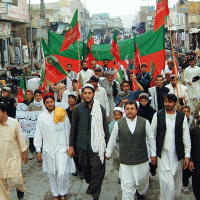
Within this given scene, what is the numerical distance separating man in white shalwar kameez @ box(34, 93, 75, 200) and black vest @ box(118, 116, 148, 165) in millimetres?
932

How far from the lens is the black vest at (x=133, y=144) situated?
3.87 metres

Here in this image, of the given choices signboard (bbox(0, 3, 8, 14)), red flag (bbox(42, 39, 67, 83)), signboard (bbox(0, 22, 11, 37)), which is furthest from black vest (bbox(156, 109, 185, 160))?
signboard (bbox(0, 22, 11, 37))

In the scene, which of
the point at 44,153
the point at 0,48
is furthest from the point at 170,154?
the point at 0,48

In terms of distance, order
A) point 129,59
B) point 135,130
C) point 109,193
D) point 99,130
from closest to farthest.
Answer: point 135,130
point 99,130
point 109,193
point 129,59

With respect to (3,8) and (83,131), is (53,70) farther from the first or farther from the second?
(3,8)

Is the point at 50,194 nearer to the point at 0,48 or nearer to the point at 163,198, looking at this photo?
the point at 163,198

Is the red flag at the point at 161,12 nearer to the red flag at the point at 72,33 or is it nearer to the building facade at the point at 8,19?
the red flag at the point at 72,33

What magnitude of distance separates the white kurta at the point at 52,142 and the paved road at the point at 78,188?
1.84 ft

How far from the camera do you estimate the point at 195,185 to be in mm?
3881

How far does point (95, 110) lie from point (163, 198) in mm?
1512

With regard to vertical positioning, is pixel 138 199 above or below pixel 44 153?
below

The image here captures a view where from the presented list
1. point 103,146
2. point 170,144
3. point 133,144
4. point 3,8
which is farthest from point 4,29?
point 170,144

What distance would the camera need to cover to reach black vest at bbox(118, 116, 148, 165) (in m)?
Answer: 3.87

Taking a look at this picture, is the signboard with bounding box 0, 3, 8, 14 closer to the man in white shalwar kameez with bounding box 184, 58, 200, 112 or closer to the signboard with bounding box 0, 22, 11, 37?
the signboard with bounding box 0, 22, 11, 37
